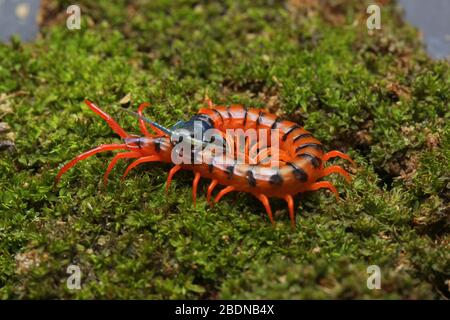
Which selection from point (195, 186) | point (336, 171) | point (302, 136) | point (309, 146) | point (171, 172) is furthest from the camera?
point (302, 136)

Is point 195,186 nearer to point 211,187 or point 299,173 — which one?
point 211,187

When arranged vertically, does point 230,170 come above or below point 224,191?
above

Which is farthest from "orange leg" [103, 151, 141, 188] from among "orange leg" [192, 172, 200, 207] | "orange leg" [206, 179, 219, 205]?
"orange leg" [206, 179, 219, 205]

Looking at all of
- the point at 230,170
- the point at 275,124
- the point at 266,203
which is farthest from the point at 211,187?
the point at 275,124

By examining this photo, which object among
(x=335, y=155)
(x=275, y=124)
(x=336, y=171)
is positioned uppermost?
(x=275, y=124)

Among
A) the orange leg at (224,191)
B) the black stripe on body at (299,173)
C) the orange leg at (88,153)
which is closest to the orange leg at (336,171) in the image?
the black stripe on body at (299,173)

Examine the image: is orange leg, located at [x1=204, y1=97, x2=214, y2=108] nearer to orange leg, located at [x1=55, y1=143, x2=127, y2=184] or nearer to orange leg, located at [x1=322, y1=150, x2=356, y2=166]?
orange leg, located at [x1=55, y1=143, x2=127, y2=184]

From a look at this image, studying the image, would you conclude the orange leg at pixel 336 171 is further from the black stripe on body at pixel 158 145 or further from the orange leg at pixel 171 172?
the black stripe on body at pixel 158 145

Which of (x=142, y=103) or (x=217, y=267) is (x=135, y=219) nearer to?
(x=217, y=267)
